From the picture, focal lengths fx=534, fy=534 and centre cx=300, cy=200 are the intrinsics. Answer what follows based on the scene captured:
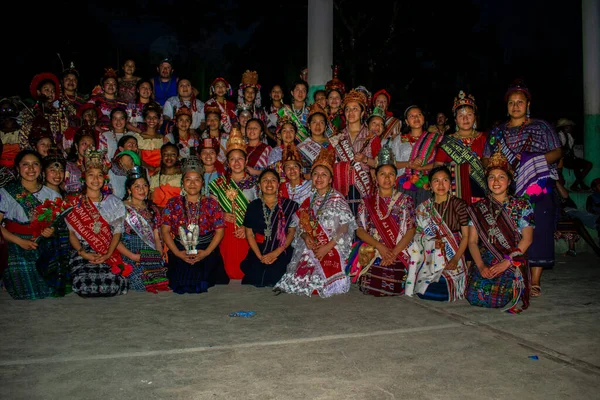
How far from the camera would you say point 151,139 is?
7.18m

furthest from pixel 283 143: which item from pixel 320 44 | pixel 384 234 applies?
pixel 320 44

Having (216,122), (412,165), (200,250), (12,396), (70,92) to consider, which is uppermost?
(70,92)

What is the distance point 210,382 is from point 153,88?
627cm

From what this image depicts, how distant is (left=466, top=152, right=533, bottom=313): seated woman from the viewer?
4555 mm

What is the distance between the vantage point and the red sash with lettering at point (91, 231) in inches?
209

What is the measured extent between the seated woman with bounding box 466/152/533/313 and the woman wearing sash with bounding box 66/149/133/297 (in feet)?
10.9

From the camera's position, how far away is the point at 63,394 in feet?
9.22

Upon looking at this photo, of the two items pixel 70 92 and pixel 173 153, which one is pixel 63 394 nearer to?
pixel 173 153

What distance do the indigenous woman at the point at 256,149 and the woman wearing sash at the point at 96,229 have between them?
1.78 m

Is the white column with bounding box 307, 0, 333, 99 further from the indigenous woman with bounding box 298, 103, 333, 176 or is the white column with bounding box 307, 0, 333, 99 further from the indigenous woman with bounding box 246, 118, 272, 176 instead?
the indigenous woman with bounding box 298, 103, 333, 176

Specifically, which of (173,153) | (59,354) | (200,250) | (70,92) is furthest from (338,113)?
(59,354)

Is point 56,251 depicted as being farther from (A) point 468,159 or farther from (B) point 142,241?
(A) point 468,159

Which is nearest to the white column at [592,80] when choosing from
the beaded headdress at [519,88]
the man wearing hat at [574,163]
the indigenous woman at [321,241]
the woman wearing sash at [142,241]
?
the man wearing hat at [574,163]

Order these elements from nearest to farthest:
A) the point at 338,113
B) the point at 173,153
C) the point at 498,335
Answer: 1. the point at 498,335
2. the point at 173,153
3. the point at 338,113
